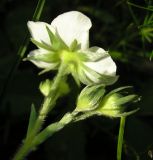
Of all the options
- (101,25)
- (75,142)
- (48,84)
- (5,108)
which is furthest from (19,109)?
(101,25)

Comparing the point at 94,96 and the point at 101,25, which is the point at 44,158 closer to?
the point at 94,96

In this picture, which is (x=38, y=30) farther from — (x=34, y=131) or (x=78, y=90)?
(x=78, y=90)

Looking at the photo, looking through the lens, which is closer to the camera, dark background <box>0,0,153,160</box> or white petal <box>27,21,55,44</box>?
white petal <box>27,21,55,44</box>

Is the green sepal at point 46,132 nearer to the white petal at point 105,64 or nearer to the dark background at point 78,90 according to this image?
the white petal at point 105,64

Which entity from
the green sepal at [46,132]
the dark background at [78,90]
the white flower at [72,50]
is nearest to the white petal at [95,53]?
the white flower at [72,50]

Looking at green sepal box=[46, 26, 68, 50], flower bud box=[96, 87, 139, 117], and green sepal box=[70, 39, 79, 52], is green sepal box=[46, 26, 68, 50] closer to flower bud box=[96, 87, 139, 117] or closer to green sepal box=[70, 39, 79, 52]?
green sepal box=[70, 39, 79, 52]

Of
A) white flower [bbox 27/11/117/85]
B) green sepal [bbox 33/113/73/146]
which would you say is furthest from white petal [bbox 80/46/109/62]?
green sepal [bbox 33/113/73/146]
